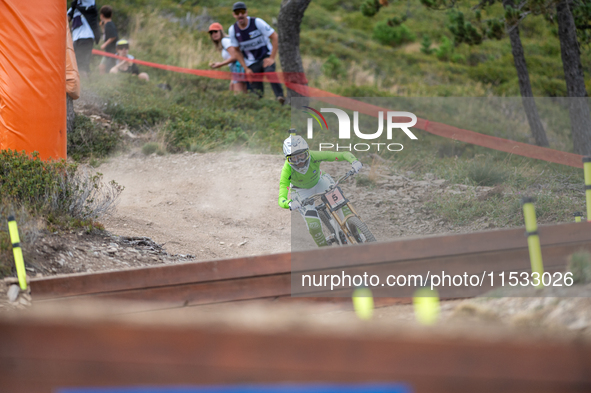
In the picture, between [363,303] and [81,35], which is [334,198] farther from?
[81,35]

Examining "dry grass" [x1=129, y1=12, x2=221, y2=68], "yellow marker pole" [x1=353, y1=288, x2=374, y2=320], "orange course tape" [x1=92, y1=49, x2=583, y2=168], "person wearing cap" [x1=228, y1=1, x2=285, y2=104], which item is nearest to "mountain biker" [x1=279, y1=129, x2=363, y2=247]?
"yellow marker pole" [x1=353, y1=288, x2=374, y2=320]

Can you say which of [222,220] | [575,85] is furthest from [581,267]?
[575,85]

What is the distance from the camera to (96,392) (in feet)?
3.51

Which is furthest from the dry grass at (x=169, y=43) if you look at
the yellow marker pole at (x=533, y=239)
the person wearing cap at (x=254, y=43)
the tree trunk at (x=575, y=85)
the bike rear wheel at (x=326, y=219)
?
the yellow marker pole at (x=533, y=239)

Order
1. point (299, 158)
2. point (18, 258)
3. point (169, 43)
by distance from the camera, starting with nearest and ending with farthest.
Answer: point (18, 258), point (299, 158), point (169, 43)

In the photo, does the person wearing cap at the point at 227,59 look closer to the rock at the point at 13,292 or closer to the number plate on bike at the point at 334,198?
the number plate on bike at the point at 334,198

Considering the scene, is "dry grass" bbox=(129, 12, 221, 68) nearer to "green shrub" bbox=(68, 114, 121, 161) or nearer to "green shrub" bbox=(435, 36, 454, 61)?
"green shrub" bbox=(68, 114, 121, 161)

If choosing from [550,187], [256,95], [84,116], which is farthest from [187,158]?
[550,187]

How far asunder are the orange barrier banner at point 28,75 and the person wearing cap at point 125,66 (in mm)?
7338

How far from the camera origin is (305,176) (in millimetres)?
5605

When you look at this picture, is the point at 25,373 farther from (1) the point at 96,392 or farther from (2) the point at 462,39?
(2) the point at 462,39

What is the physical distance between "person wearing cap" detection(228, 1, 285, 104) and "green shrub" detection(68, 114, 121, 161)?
3.68m

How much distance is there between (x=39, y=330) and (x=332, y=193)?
4.37 m

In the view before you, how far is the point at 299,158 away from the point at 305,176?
29 cm
